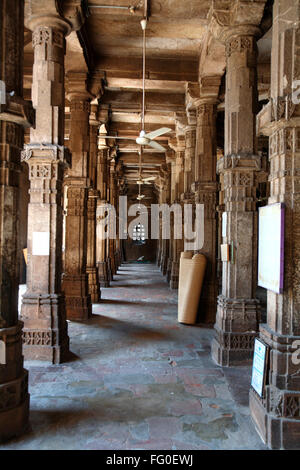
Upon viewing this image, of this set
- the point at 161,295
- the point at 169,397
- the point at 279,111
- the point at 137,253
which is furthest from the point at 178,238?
the point at 137,253

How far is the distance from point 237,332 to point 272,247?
2.69 meters

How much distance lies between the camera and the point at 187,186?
41.1 ft

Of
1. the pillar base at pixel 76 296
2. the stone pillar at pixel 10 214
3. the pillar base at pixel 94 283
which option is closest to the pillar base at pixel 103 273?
the pillar base at pixel 94 283

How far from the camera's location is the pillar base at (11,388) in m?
3.81

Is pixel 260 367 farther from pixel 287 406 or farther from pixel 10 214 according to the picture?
pixel 10 214

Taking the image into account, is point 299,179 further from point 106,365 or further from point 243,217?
point 106,365

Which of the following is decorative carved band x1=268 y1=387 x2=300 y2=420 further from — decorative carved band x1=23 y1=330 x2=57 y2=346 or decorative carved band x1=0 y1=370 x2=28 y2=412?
decorative carved band x1=23 y1=330 x2=57 y2=346

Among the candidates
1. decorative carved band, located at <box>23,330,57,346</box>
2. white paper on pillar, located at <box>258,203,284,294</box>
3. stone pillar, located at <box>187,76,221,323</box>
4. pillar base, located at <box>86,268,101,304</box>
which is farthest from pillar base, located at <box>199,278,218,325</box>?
white paper on pillar, located at <box>258,203,284,294</box>

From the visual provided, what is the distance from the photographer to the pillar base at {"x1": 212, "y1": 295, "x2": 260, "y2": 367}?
6.27 metres

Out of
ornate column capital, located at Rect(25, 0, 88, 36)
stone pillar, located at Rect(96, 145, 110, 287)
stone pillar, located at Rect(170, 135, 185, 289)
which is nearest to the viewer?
ornate column capital, located at Rect(25, 0, 88, 36)

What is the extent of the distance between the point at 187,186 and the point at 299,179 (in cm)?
868

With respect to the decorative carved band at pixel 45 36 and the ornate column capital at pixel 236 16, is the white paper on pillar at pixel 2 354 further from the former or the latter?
the ornate column capital at pixel 236 16

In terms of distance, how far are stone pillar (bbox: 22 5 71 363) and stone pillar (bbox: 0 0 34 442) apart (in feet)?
7.56

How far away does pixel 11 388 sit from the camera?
388 cm
